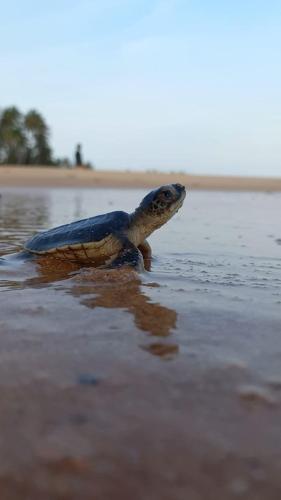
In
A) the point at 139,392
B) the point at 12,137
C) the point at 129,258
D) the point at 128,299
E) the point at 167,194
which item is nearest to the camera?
the point at 139,392

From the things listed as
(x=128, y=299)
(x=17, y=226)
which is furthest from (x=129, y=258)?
(x=17, y=226)

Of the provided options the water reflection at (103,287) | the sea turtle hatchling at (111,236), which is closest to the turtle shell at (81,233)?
the sea turtle hatchling at (111,236)

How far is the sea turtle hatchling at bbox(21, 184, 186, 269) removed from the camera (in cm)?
405

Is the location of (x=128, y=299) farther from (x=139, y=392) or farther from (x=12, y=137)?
(x=12, y=137)

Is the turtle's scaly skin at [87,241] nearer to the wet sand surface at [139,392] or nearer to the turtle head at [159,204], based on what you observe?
the turtle head at [159,204]

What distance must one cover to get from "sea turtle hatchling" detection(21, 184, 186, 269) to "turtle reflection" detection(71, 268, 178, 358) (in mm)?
403

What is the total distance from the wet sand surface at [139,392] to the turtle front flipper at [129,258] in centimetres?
60

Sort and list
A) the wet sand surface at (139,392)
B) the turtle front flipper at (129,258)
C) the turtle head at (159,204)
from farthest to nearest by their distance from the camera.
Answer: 1. the turtle head at (159,204)
2. the turtle front flipper at (129,258)
3. the wet sand surface at (139,392)

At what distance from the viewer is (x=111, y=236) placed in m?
4.09

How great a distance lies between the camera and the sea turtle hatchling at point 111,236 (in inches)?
160

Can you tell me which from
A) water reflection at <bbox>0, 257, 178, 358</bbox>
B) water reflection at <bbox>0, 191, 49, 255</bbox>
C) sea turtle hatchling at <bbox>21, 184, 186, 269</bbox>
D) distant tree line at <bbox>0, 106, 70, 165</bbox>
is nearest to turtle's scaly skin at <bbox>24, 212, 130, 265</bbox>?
sea turtle hatchling at <bbox>21, 184, 186, 269</bbox>

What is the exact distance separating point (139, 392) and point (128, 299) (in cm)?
117

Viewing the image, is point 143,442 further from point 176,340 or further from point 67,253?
point 67,253

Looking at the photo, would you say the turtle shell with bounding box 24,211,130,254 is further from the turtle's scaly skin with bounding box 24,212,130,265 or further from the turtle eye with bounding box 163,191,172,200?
the turtle eye with bounding box 163,191,172,200
